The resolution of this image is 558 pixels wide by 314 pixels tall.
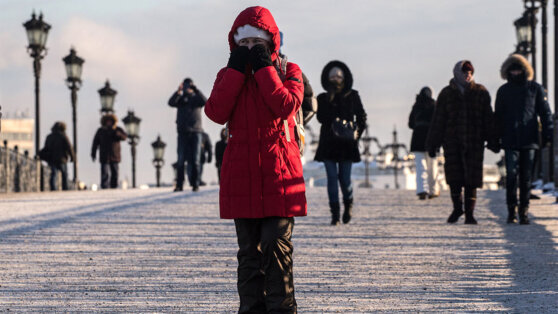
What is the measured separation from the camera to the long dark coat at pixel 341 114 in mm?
10781

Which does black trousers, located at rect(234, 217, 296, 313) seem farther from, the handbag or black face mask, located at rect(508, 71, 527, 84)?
black face mask, located at rect(508, 71, 527, 84)

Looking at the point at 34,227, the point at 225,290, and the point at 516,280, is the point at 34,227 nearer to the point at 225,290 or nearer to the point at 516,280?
the point at 225,290

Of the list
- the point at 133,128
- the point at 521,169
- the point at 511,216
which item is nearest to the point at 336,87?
the point at 521,169

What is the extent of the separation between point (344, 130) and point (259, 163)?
6083 millimetres

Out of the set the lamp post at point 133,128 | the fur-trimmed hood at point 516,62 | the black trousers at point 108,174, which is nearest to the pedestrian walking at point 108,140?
the black trousers at point 108,174

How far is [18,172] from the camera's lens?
76.4 feet

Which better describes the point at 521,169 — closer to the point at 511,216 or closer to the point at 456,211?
the point at 511,216

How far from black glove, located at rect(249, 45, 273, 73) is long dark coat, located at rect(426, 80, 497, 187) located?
21.4ft

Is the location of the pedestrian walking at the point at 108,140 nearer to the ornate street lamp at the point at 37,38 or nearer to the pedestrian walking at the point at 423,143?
the ornate street lamp at the point at 37,38

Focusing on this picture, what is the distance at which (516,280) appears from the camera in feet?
22.3

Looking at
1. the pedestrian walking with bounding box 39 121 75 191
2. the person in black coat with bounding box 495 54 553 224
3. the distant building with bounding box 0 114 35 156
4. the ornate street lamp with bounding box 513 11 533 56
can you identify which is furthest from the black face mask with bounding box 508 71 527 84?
the distant building with bounding box 0 114 35 156

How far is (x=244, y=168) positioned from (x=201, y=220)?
23.3 feet

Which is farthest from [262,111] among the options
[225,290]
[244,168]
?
[225,290]

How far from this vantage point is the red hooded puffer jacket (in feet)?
15.4
